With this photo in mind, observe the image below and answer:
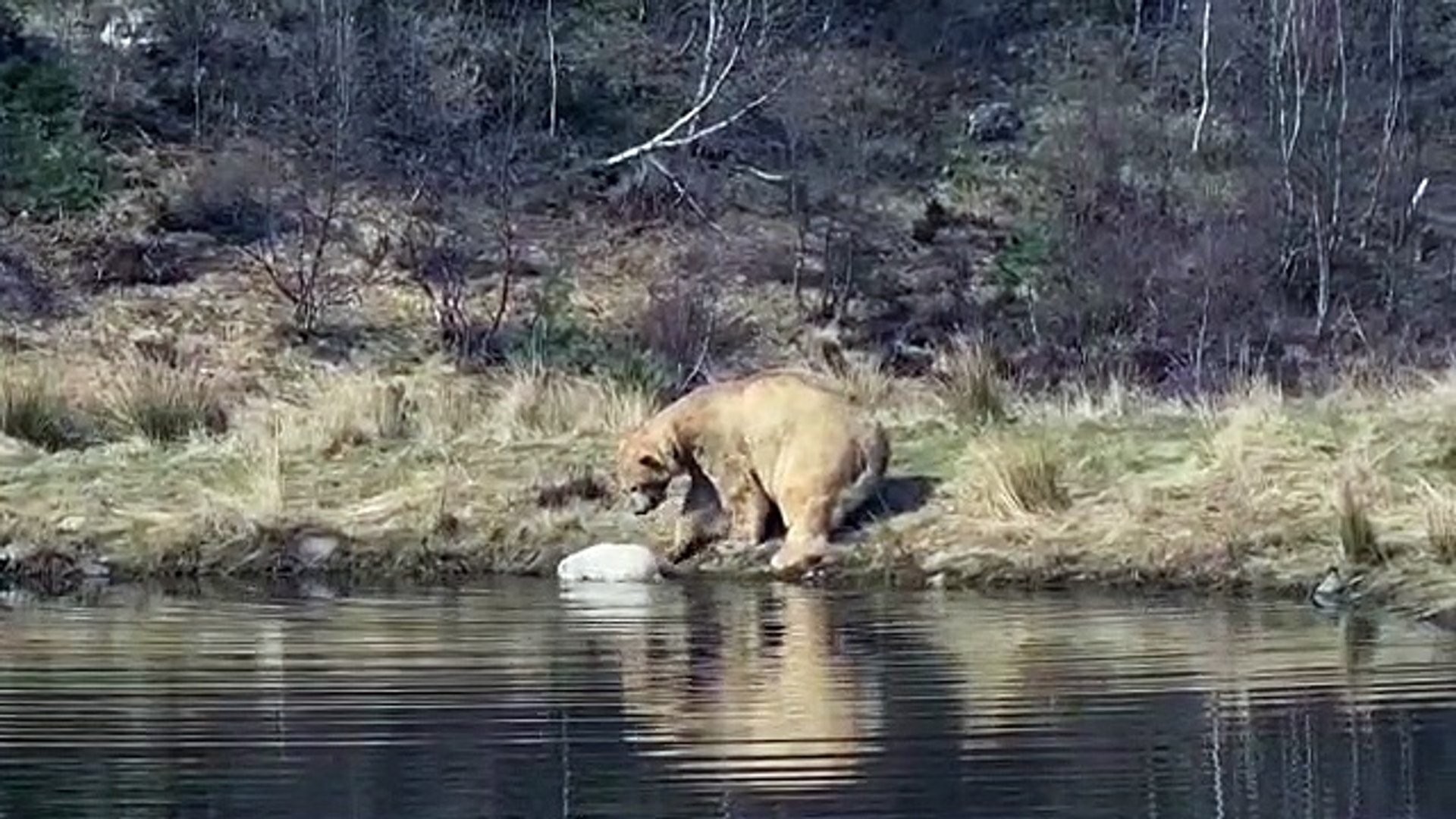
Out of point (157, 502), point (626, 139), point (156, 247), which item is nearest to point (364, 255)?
point (156, 247)

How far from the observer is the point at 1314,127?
38.2m

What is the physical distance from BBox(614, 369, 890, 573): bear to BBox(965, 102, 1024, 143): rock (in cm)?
2456

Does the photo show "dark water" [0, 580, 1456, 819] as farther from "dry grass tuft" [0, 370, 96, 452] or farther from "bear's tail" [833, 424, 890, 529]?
"dry grass tuft" [0, 370, 96, 452]

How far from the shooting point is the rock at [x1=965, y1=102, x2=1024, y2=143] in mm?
41219

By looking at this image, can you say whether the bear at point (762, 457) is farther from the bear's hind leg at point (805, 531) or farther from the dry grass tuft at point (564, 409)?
the dry grass tuft at point (564, 409)

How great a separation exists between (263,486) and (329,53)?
764 inches

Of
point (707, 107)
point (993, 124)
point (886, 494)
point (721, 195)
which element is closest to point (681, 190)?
point (721, 195)

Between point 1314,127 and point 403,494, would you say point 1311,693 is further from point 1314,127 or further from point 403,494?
point 1314,127

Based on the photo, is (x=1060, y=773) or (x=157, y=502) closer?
(x=1060, y=773)

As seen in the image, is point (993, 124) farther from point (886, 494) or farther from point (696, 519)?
point (696, 519)

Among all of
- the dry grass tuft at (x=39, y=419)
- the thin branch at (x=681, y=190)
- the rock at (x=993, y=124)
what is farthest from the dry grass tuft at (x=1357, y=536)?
the rock at (x=993, y=124)

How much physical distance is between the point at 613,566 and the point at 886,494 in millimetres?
1823

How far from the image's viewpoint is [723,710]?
10633 millimetres

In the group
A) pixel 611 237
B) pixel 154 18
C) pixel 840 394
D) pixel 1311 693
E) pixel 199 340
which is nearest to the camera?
pixel 1311 693
